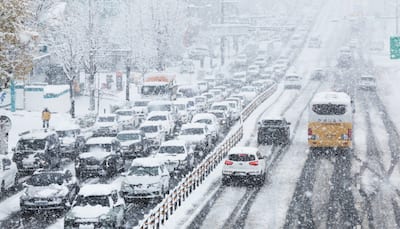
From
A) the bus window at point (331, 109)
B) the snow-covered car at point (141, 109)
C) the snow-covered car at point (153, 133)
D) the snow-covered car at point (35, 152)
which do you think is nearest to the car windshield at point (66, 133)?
the snow-covered car at point (153, 133)

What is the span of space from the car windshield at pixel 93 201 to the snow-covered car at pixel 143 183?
4.43 metres

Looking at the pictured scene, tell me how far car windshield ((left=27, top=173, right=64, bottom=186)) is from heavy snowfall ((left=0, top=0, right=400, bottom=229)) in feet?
0.15

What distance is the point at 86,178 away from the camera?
3503 cm

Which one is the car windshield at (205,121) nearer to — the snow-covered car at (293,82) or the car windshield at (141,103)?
the car windshield at (141,103)

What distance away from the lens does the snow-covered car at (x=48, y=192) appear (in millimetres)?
27469

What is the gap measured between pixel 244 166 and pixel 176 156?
12.3 feet

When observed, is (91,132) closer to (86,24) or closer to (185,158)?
(185,158)

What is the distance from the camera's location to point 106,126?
4878cm

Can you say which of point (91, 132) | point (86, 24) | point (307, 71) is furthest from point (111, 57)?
point (91, 132)

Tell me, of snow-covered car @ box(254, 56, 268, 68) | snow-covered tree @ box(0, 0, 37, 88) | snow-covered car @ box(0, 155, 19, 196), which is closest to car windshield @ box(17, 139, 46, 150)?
snow-covered tree @ box(0, 0, 37, 88)

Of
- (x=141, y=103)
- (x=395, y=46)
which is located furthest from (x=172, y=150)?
(x=395, y=46)

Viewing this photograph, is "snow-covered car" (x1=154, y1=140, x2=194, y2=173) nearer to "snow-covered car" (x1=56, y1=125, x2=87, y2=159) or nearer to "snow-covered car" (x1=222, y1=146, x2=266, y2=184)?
"snow-covered car" (x1=222, y1=146, x2=266, y2=184)

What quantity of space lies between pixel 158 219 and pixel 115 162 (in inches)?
441

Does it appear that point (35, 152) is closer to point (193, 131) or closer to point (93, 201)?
point (193, 131)
